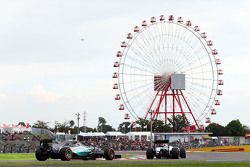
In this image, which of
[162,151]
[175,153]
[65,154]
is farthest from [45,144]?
[175,153]

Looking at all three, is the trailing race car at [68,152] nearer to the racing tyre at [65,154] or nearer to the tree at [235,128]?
the racing tyre at [65,154]

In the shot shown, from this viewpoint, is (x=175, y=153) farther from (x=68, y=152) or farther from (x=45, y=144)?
(x=45, y=144)

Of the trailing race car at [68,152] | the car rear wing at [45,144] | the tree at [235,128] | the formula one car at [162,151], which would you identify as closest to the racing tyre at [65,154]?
the trailing race car at [68,152]

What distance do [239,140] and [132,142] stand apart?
30140mm

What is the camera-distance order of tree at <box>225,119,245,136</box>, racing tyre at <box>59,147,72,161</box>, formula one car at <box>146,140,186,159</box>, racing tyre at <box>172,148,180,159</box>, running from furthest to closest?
tree at <box>225,119,245,136</box> → formula one car at <box>146,140,186,159</box> → racing tyre at <box>172,148,180,159</box> → racing tyre at <box>59,147,72,161</box>

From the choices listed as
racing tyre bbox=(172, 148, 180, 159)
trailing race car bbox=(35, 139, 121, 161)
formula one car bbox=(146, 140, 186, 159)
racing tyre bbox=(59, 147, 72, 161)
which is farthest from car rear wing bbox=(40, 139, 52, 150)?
racing tyre bbox=(172, 148, 180, 159)

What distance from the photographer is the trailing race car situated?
137ft

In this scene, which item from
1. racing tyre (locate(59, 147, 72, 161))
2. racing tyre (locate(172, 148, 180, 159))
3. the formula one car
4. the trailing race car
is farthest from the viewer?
the formula one car

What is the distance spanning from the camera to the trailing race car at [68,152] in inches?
1640

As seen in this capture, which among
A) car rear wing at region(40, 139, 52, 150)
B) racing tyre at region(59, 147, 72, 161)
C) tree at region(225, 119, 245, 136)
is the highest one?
tree at region(225, 119, 245, 136)

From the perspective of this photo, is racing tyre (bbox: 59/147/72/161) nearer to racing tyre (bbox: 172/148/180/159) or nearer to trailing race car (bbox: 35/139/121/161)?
trailing race car (bbox: 35/139/121/161)

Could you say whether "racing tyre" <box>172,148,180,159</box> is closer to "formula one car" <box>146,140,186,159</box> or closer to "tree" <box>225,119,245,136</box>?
"formula one car" <box>146,140,186,159</box>

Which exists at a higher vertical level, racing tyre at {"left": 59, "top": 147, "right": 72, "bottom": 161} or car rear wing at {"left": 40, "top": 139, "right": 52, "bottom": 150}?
A: car rear wing at {"left": 40, "top": 139, "right": 52, "bottom": 150}

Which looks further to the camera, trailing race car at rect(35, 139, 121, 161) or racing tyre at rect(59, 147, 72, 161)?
trailing race car at rect(35, 139, 121, 161)
